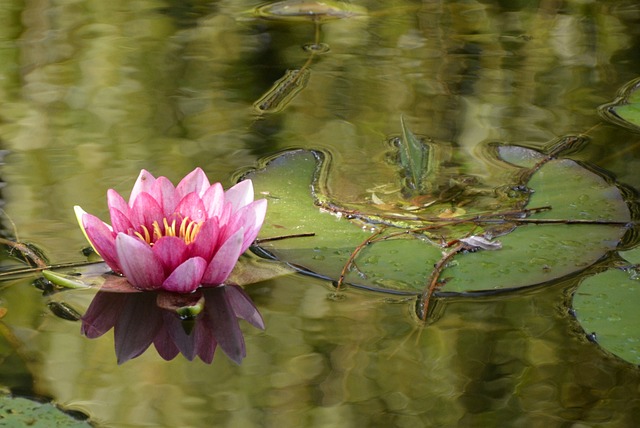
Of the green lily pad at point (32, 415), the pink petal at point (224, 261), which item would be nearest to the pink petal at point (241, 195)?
the pink petal at point (224, 261)

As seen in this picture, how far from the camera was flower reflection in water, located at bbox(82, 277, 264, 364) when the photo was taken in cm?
129

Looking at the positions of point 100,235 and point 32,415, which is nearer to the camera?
point 32,415

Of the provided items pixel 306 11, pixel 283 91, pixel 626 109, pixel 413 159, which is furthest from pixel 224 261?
pixel 306 11

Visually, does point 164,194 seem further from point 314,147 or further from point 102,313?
point 314,147

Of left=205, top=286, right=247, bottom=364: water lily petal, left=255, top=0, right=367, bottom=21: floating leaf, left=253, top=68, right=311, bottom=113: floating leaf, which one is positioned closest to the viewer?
left=205, top=286, right=247, bottom=364: water lily petal

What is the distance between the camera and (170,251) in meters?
1.33

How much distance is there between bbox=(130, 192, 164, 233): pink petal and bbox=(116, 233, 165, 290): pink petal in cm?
9

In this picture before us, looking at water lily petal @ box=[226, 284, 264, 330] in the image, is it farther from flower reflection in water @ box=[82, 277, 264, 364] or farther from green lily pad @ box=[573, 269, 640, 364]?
green lily pad @ box=[573, 269, 640, 364]

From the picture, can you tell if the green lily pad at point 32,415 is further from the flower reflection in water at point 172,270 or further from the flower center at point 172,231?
the flower center at point 172,231

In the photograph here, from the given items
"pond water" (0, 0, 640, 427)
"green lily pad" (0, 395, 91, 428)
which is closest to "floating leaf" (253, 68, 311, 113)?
"pond water" (0, 0, 640, 427)

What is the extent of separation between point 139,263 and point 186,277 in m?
0.08

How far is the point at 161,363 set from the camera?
126 centimetres

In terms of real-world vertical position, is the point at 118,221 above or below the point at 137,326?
above

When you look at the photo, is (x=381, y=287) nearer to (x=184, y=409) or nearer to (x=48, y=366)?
(x=184, y=409)
